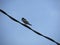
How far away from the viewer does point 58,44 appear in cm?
439

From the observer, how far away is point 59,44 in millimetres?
4383

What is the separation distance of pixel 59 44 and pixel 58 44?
3 centimetres
